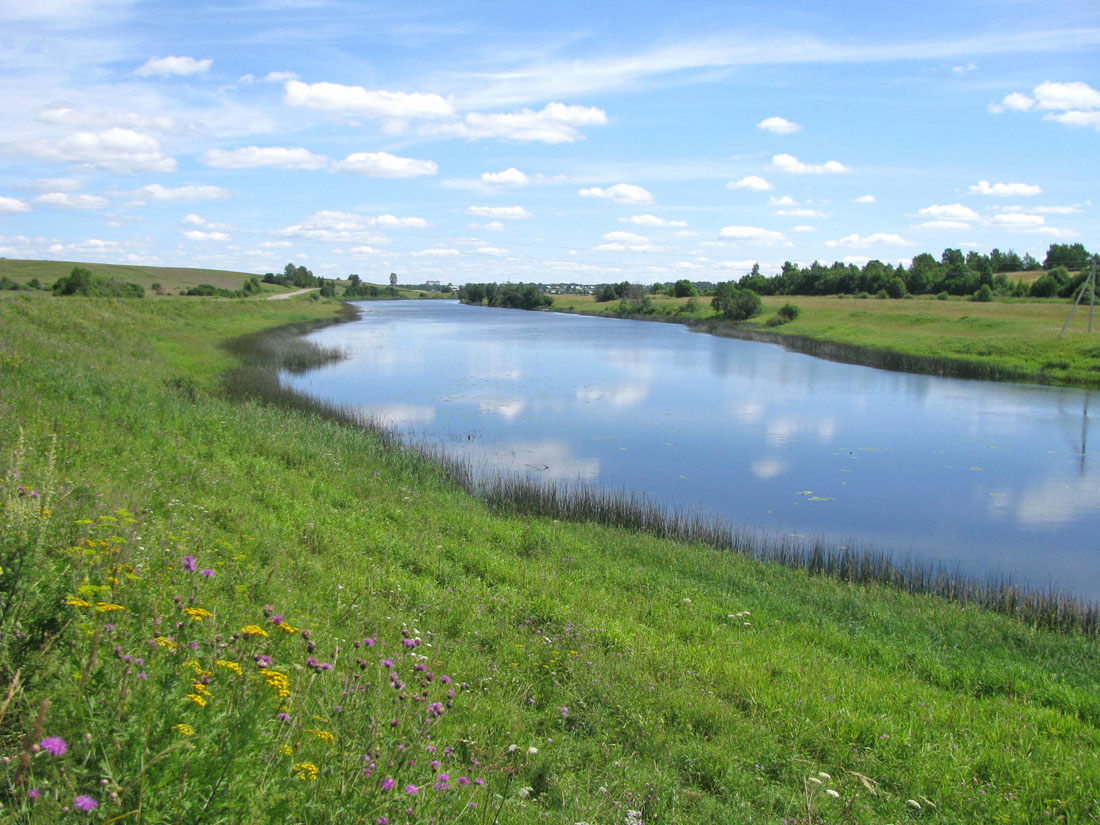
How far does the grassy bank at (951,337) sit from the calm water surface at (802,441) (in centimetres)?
393

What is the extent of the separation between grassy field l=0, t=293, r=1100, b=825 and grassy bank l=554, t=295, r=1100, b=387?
31276 mm

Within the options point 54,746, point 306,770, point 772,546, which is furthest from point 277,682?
point 772,546

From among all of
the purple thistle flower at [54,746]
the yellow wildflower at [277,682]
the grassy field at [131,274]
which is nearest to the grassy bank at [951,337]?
the yellow wildflower at [277,682]

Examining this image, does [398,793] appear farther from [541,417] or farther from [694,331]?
[694,331]

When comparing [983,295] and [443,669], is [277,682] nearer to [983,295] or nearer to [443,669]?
[443,669]

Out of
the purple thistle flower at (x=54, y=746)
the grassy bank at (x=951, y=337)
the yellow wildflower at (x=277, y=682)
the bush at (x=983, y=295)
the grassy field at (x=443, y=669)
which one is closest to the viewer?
the purple thistle flower at (x=54, y=746)

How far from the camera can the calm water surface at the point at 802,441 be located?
41.8ft

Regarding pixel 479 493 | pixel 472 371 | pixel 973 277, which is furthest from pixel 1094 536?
pixel 973 277

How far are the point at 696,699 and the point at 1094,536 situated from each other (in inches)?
439

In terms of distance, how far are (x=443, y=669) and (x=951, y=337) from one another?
48.4 metres

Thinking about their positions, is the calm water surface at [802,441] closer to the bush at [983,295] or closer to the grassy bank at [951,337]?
the grassy bank at [951,337]

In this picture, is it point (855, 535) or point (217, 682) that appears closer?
point (217, 682)

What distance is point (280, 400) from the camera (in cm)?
2061

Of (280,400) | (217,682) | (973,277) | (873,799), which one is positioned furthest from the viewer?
(973,277)
